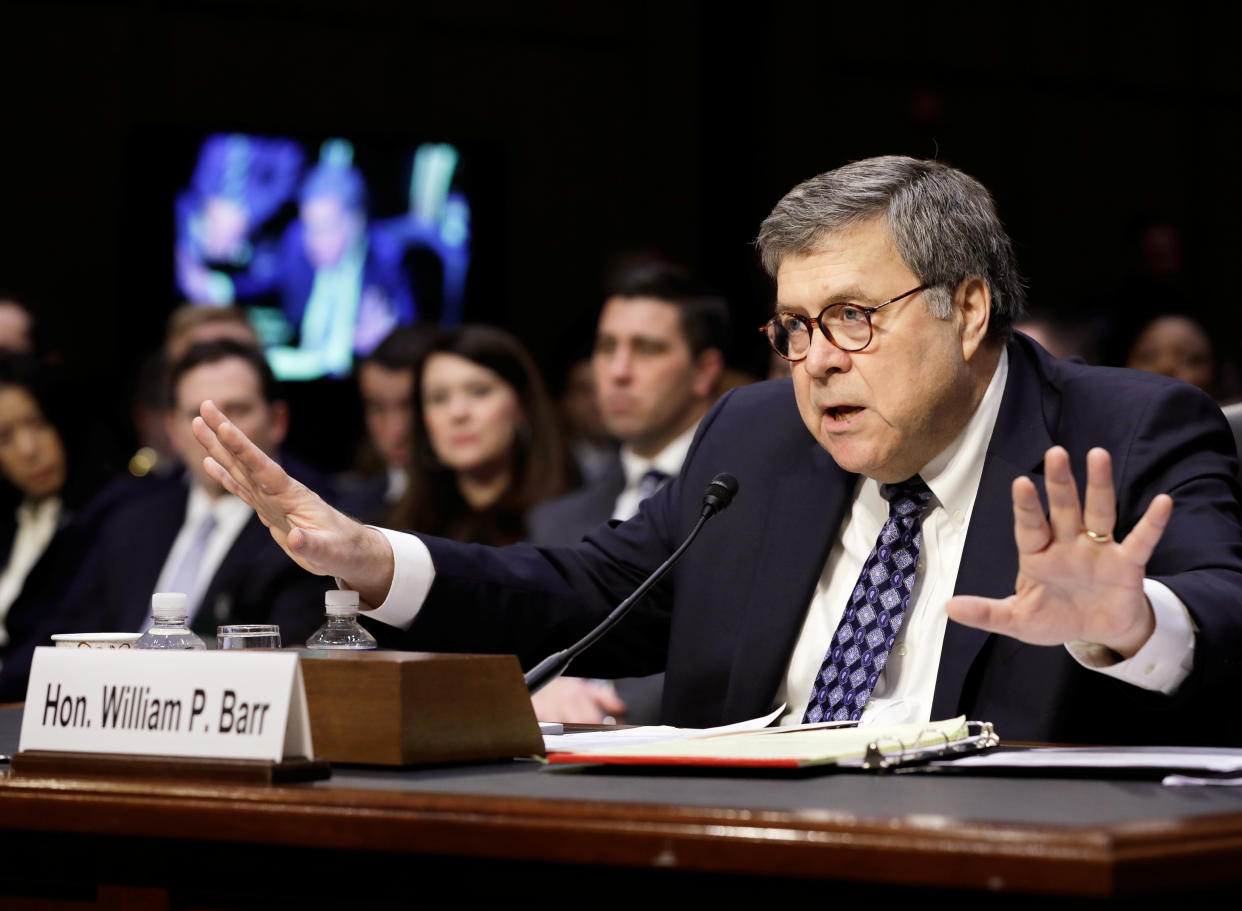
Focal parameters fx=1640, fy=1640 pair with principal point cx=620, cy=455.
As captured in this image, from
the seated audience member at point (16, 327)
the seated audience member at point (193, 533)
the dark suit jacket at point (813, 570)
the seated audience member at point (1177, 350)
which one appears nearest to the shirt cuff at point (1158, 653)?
the dark suit jacket at point (813, 570)

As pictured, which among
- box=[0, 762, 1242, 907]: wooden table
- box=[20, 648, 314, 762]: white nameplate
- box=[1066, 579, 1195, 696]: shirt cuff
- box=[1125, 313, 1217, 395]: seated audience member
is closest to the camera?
box=[0, 762, 1242, 907]: wooden table

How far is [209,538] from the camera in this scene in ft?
13.1

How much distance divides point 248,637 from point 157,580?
248 centimetres

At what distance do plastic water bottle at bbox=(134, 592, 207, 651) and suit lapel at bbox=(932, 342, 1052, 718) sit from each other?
2.57 feet

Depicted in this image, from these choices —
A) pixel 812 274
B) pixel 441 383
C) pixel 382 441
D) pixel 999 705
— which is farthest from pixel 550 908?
pixel 382 441

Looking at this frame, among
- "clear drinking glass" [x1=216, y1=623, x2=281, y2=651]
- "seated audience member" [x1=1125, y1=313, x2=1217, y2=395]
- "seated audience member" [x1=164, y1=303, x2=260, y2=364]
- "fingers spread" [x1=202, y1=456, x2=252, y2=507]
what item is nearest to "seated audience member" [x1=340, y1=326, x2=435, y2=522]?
"seated audience member" [x1=164, y1=303, x2=260, y2=364]

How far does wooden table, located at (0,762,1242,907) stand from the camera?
92cm

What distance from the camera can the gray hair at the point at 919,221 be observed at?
6.31ft

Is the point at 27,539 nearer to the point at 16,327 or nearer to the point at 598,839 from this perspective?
the point at 16,327

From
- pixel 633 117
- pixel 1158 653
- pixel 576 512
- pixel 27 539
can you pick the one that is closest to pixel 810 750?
pixel 1158 653

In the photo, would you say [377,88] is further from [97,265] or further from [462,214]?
[97,265]

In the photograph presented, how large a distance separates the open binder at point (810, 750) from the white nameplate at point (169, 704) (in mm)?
229

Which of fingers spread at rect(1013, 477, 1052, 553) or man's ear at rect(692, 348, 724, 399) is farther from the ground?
man's ear at rect(692, 348, 724, 399)

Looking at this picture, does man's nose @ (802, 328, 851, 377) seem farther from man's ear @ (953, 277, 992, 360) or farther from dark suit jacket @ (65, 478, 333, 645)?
dark suit jacket @ (65, 478, 333, 645)
